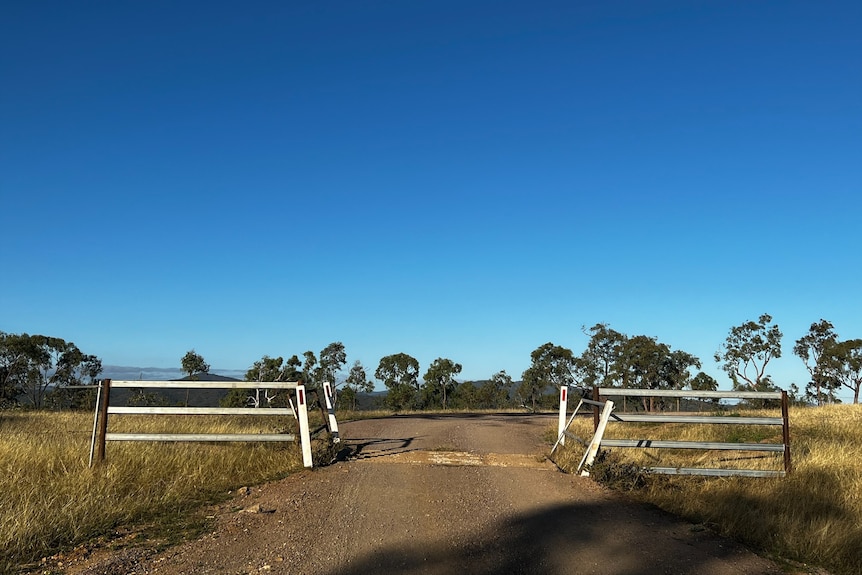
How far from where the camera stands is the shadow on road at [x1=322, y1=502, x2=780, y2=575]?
536cm

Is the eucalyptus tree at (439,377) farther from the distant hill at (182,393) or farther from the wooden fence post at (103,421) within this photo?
the wooden fence post at (103,421)

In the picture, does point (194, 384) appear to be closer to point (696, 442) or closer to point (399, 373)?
point (696, 442)

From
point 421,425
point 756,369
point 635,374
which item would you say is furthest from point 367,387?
point 421,425

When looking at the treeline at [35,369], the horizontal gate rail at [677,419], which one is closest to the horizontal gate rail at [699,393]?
the horizontal gate rail at [677,419]

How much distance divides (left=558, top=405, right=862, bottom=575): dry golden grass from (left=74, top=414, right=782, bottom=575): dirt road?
52cm

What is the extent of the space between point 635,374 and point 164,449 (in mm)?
56999

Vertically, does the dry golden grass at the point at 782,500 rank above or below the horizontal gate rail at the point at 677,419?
below

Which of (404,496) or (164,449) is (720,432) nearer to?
(404,496)

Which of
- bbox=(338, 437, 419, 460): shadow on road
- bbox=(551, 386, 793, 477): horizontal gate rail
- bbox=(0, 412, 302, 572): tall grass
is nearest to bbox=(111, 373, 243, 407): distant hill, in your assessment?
bbox=(0, 412, 302, 572): tall grass

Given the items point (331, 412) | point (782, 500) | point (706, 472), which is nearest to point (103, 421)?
point (331, 412)

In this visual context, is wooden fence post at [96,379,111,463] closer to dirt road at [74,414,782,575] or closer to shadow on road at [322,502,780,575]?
dirt road at [74,414,782,575]

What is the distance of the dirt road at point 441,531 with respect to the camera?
17.8ft

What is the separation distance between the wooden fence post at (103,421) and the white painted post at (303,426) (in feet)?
9.98

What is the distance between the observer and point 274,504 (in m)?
7.54
